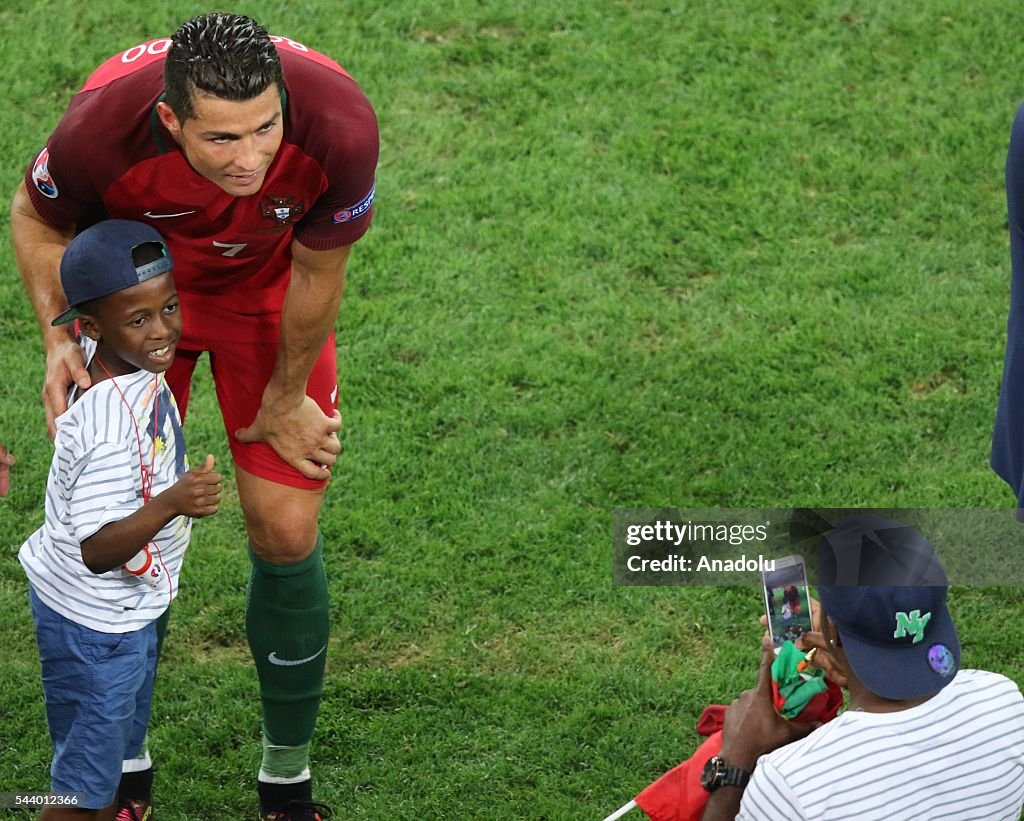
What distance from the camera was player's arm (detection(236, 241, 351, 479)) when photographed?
3789 mm

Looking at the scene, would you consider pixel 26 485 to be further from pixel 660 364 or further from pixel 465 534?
→ pixel 660 364

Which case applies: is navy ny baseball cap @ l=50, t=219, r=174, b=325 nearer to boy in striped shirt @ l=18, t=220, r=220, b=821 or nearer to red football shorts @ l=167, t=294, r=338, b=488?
boy in striped shirt @ l=18, t=220, r=220, b=821

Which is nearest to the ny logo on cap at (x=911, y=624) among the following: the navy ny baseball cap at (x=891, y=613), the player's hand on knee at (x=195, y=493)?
the navy ny baseball cap at (x=891, y=613)

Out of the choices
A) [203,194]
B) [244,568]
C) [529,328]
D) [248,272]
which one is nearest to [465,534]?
[244,568]

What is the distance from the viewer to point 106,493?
3.21m

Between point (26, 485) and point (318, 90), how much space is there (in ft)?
7.46

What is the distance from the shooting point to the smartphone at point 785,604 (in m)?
3.14

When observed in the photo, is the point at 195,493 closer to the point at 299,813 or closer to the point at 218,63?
the point at 218,63

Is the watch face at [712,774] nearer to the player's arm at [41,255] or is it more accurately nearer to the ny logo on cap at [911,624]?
the ny logo on cap at [911,624]

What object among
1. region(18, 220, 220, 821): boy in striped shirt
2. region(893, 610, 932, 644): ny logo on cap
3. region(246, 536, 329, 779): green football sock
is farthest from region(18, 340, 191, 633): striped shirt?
Result: region(893, 610, 932, 644): ny logo on cap

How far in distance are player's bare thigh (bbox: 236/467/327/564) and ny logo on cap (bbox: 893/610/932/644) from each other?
1.65 m

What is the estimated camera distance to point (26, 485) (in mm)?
5262

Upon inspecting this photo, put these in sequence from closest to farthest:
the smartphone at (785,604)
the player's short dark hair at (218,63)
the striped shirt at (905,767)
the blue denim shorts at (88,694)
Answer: the striped shirt at (905,767) → the smartphone at (785,604) → the player's short dark hair at (218,63) → the blue denim shorts at (88,694)

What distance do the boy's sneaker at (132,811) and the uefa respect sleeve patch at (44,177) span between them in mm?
1564
